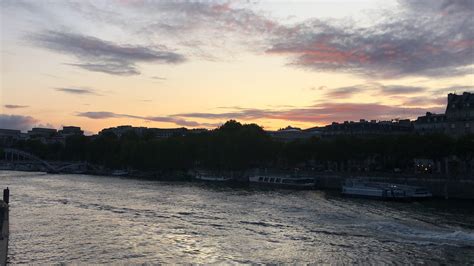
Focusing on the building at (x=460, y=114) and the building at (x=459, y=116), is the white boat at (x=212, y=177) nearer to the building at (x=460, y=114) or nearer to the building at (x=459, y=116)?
the building at (x=459, y=116)

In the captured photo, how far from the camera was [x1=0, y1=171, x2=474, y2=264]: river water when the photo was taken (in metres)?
31.7

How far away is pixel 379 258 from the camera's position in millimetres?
31391

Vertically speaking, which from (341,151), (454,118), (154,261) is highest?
(454,118)

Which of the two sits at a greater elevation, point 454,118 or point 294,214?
point 454,118

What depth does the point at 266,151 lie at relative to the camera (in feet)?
392

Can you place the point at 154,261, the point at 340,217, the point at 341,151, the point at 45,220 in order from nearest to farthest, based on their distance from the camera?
the point at 154,261 < the point at 45,220 < the point at 340,217 < the point at 341,151

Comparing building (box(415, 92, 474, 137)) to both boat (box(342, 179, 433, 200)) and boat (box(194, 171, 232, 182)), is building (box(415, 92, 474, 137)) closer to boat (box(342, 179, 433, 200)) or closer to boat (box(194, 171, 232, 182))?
boat (box(342, 179, 433, 200))

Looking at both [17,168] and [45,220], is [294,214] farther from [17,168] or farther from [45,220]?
[17,168]

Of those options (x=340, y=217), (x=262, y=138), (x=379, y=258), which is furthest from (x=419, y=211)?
(x=262, y=138)

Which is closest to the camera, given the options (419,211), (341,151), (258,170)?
(419,211)

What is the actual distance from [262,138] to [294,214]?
7085 cm

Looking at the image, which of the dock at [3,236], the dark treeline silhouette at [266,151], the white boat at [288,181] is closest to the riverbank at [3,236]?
the dock at [3,236]

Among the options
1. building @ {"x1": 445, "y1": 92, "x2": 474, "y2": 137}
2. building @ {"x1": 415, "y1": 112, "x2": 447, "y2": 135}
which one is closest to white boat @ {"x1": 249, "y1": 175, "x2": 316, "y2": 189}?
building @ {"x1": 445, "y1": 92, "x2": 474, "y2": 137}

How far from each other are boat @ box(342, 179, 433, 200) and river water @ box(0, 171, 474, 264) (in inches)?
156
